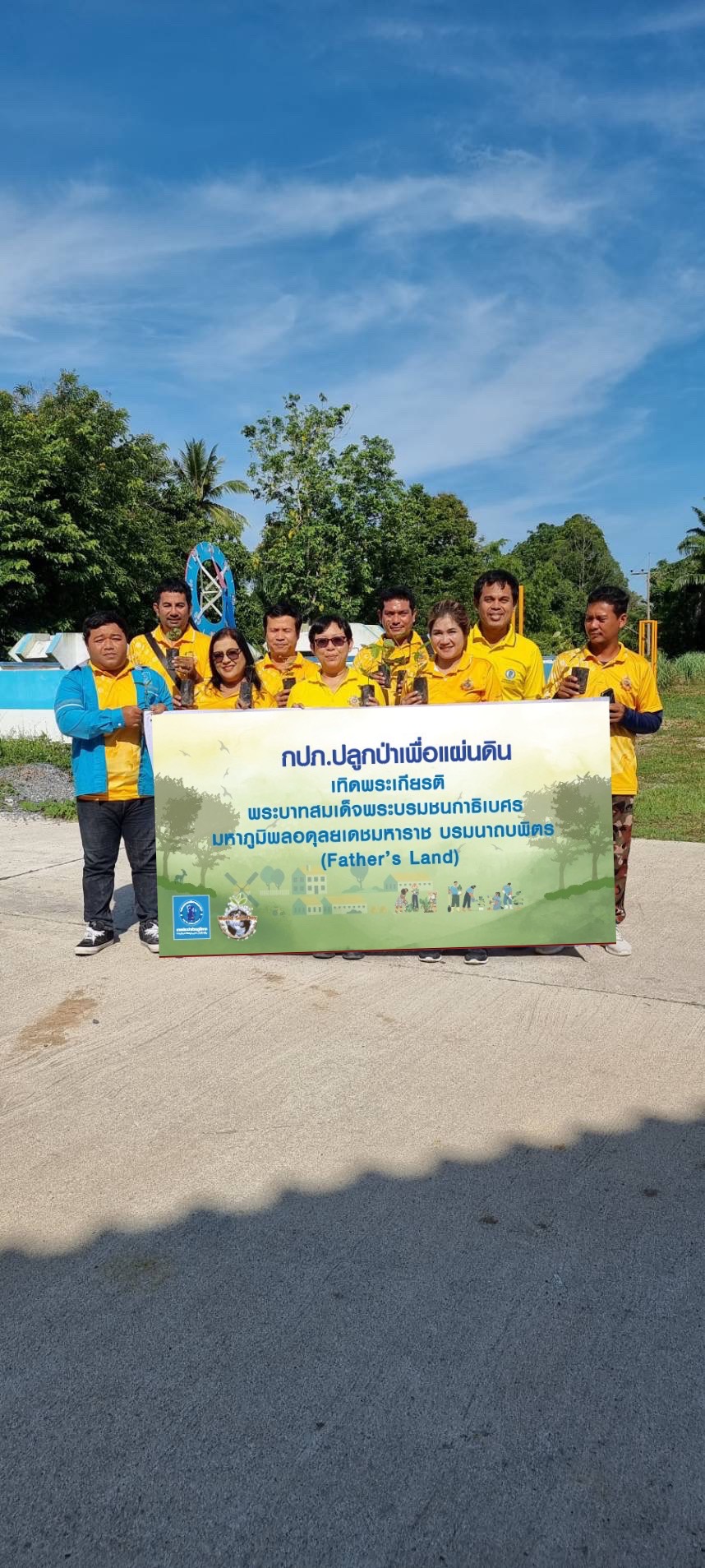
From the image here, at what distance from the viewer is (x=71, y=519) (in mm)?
25031

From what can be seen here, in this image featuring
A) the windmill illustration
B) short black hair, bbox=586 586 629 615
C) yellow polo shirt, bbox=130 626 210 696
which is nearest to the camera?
the windmill illustration

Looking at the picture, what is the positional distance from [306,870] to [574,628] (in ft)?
169

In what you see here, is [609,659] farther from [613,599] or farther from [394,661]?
[394,661]

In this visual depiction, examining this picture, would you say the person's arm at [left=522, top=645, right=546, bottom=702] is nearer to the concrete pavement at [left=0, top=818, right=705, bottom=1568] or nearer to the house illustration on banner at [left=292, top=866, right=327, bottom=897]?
the house illustration on banner at [left=292, top=866, right=327, bottom=897]

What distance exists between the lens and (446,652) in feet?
17.9

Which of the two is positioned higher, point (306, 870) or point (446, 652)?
point (446, 652)

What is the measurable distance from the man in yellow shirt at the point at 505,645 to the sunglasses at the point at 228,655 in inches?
50.5

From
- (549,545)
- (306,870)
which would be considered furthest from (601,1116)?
(549,545)

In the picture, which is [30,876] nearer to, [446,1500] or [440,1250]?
[440,1250]

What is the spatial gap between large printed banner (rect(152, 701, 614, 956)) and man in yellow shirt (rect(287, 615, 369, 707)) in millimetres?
512

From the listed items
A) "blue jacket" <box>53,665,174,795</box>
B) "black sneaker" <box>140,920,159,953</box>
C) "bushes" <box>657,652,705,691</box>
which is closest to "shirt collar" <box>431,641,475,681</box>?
"blue jacket" <box>53,665,174,795</box>

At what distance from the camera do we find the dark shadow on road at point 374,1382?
1.89 metres

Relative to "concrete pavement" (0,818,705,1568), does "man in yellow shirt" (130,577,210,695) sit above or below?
above

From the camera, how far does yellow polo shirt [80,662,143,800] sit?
5.50 metres
